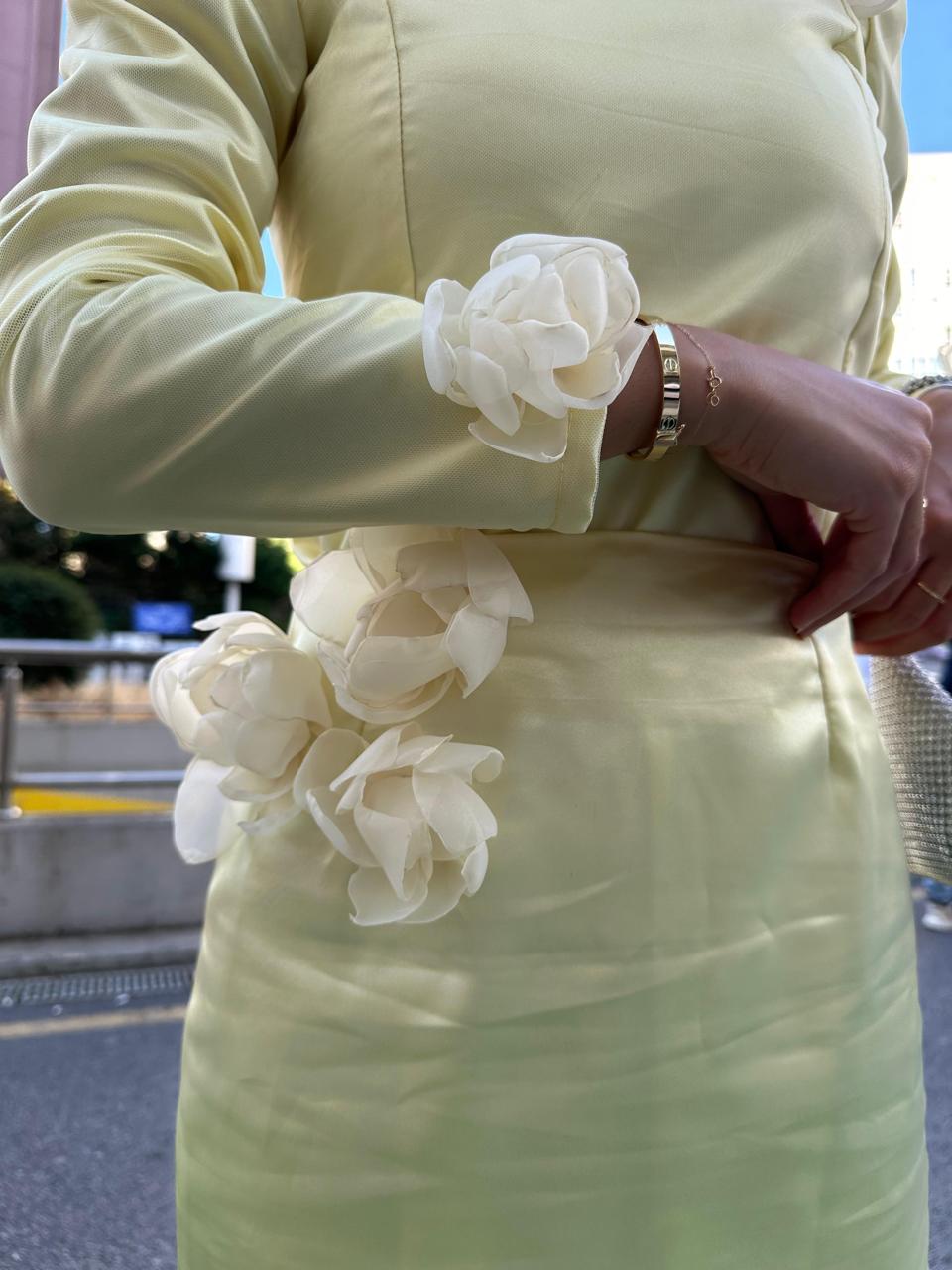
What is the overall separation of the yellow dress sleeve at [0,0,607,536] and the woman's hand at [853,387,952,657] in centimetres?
30

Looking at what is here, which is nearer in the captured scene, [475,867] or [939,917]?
[475,867]

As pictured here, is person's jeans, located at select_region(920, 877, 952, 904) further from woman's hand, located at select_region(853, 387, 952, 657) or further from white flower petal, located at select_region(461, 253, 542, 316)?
white flower petal, located at select_region(461, 253, 542, 316)

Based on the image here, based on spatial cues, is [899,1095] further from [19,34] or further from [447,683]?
[19,34]

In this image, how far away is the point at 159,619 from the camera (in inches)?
593

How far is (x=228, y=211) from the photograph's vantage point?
69 cm

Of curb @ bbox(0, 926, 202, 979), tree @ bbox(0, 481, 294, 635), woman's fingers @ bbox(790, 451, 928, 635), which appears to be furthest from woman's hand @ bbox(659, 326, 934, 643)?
tree @ bbox(0, 481, 294, 635)

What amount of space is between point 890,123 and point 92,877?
410cm

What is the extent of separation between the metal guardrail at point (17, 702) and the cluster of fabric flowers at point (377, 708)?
3.60 m

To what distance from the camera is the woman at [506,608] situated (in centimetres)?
60

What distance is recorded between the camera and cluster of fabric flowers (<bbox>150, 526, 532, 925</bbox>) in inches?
25.0

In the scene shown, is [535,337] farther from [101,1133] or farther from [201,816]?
[101,1133]

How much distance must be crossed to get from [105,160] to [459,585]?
0.32m

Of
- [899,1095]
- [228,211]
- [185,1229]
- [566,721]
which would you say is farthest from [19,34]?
[899,1095]

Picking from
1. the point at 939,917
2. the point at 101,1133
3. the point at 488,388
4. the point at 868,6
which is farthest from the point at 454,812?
the point at 939,917
